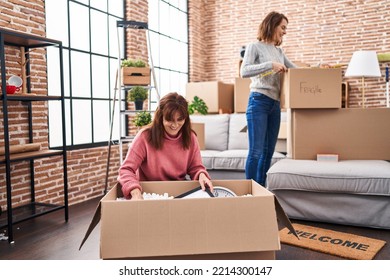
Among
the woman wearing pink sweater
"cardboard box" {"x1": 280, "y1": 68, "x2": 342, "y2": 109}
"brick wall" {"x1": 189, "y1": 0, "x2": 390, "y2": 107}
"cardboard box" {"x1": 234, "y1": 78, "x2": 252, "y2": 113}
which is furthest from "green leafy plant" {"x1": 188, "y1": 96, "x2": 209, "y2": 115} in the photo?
the woman wearing pink sweater

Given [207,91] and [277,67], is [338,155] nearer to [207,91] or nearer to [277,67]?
[277,67]

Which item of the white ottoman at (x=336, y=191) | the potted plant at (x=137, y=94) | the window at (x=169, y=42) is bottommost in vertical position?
the white ottoman at (x=336, y=191)

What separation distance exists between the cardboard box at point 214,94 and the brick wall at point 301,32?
0.97m

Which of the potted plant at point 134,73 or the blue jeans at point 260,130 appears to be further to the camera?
the potted plant at point 134,73

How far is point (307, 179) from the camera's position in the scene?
107 inches

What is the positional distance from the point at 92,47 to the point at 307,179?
261 cm

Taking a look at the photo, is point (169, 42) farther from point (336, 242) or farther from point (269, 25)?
point (336, 242)

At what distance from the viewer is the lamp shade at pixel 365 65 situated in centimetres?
508

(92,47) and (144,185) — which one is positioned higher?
(92,47)

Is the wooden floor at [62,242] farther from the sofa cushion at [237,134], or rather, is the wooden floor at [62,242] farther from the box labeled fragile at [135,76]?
the sofa cushion at [237,134]

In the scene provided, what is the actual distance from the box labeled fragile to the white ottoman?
1679mm

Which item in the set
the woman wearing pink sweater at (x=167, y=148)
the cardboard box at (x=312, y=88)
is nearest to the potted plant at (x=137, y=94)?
the cardboard box at (x=312, y=88)
